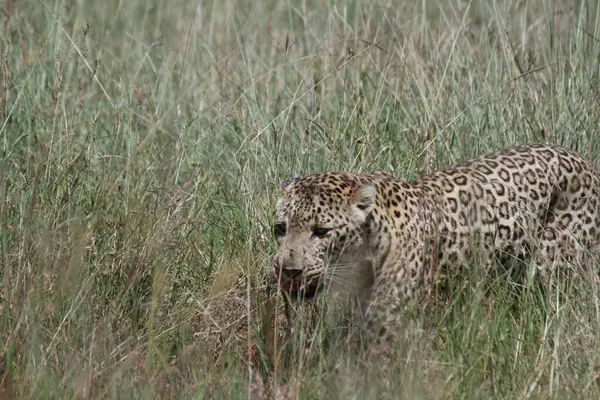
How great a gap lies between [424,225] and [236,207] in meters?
1.36

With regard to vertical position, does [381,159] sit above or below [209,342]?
above

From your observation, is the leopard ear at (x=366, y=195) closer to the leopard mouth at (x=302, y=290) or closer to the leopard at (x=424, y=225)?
the leopard at (x=424, y=225)

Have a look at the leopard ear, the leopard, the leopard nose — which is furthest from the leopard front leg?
the leopard nose

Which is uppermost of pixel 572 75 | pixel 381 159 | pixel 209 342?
pixel 572 75

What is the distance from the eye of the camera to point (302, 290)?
17.1ft

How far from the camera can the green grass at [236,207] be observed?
190 inches

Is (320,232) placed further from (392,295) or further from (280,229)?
(392,295)

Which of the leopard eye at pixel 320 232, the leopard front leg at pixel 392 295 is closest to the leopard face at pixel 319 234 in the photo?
the leopard eye at pixel 320 232

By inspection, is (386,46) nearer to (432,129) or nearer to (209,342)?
(432,129)

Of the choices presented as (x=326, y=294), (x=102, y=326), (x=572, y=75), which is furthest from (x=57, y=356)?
(x=572, y=75)

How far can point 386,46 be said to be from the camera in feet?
27.4

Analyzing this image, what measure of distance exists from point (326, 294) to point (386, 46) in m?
3.30

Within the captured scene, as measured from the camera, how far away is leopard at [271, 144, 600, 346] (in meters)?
5.37

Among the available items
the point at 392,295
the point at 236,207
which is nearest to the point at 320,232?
the point at 392,295
